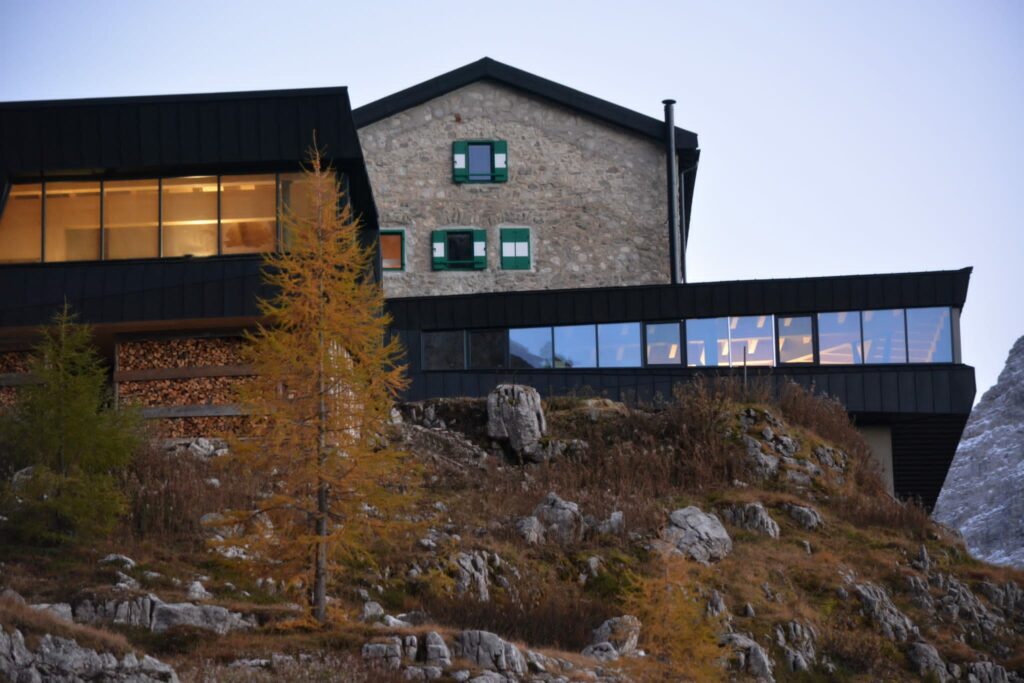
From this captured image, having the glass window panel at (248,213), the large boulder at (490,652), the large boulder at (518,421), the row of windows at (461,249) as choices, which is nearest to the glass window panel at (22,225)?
the glass window panel at (248,213)

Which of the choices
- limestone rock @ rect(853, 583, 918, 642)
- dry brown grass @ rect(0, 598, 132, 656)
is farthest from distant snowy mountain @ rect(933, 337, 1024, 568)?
dry brown grass @ rect(0, 598, 132, 656)

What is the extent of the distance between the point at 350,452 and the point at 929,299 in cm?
2313

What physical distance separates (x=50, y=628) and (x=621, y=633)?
A: 30.5ft

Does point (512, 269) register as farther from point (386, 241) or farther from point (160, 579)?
point (160, 579)

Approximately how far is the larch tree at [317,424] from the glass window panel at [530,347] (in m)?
18.9

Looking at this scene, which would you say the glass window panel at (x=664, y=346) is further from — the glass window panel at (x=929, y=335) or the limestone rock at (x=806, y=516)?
the limestone rock at (x=806, y=516)

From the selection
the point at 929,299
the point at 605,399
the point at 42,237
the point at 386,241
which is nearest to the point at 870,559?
the point at 605,399

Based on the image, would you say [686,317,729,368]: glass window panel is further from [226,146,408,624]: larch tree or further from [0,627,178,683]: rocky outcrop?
[0,627,178,683]: rocky outcrop

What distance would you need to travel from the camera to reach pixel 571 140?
52.3 metres

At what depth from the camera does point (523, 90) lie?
172ft

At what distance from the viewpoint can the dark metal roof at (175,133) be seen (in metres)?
36.5

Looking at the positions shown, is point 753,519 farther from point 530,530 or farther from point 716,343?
point 716,343

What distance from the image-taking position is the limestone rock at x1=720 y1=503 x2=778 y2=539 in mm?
32156

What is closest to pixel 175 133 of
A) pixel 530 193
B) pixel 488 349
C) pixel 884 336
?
pixel 488 349
